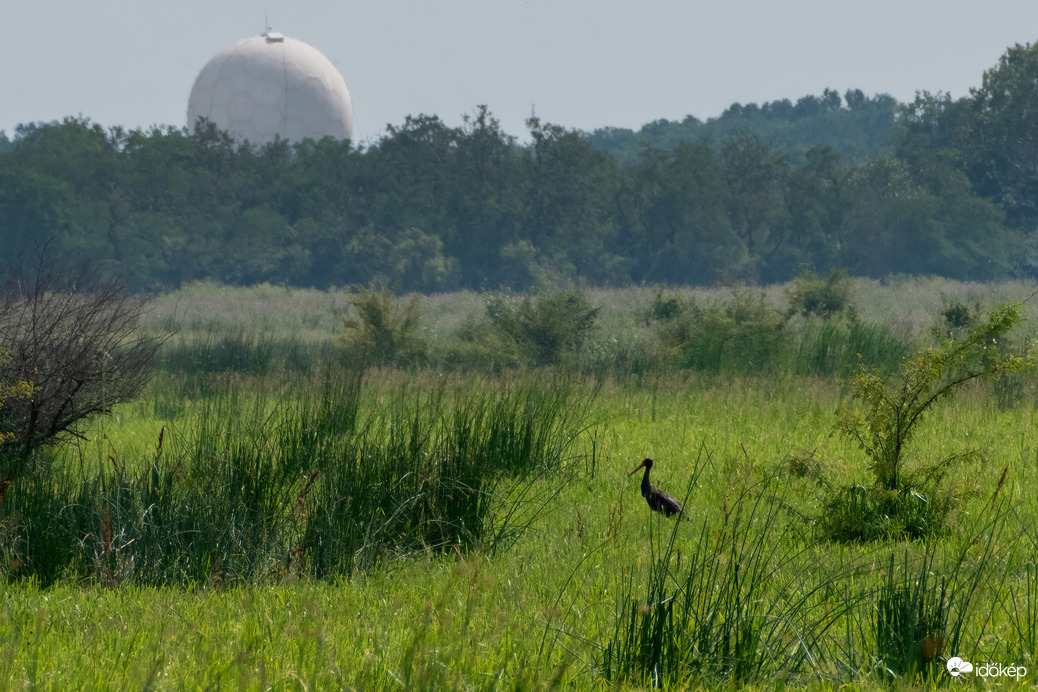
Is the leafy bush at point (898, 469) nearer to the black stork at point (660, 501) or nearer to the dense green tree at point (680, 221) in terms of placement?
the black stork at point (660, 501)

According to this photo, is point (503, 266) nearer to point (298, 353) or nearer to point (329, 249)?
point (329, 249)

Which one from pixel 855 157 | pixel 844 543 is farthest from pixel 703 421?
pixel 855 157

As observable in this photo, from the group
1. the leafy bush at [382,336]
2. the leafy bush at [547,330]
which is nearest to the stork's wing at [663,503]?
the leafy bush at [547,330]

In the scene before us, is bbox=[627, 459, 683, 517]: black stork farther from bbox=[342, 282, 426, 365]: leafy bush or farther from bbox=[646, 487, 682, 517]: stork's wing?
bbox=[342, 282, 426, 365]: leafy bush

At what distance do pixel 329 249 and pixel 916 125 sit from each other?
3146cm

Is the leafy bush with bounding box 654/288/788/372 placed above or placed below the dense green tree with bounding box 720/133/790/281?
below

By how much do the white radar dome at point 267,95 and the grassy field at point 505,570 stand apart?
46.7 meters

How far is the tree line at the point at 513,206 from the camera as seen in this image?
39.4 metres

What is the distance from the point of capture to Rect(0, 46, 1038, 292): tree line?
129 ft

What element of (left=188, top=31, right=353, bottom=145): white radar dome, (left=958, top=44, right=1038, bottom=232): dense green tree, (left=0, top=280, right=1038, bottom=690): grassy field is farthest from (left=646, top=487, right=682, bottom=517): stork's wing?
(left=188, top=31, right=353, bottom=145): white radar dome

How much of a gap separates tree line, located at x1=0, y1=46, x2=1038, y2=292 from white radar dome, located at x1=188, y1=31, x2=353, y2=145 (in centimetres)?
982

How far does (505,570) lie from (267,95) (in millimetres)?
52348

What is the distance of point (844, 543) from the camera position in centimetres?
Answer: 607

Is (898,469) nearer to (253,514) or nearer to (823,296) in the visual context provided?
(253,514)
